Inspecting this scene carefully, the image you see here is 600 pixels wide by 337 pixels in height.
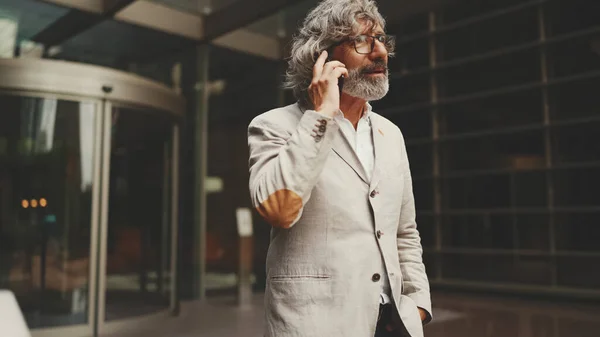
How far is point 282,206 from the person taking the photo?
3.82 feet

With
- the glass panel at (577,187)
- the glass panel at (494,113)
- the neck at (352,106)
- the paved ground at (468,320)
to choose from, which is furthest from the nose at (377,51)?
the glass panel at (494,113)

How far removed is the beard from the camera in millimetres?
1426

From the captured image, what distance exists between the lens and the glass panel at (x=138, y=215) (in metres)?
5.58

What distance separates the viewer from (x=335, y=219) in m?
1.31

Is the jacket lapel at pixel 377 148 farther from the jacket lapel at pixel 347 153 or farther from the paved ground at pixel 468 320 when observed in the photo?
the paved ground at pixel 468 320

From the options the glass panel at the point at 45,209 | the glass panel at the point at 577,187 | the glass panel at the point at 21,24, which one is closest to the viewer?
the glass panel at the point at 45,209

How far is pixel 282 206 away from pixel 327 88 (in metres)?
0.33

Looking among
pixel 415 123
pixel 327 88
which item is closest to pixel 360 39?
pixel 327 88

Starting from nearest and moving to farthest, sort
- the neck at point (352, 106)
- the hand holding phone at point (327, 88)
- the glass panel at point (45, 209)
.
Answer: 1. the hand holding phone at point (327, 88)
2. the neck at point (352, 106)
3. the glass panel at point (45, 209)

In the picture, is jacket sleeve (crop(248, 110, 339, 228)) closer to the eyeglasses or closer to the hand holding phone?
the hand holding phone

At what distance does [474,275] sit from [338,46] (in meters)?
7.48

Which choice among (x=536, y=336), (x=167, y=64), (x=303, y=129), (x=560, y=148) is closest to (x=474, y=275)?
(x=560, y=148)

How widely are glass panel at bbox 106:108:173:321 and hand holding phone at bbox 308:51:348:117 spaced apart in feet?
15.4

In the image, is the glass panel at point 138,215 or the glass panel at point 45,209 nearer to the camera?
the glass panel at point 45,209
